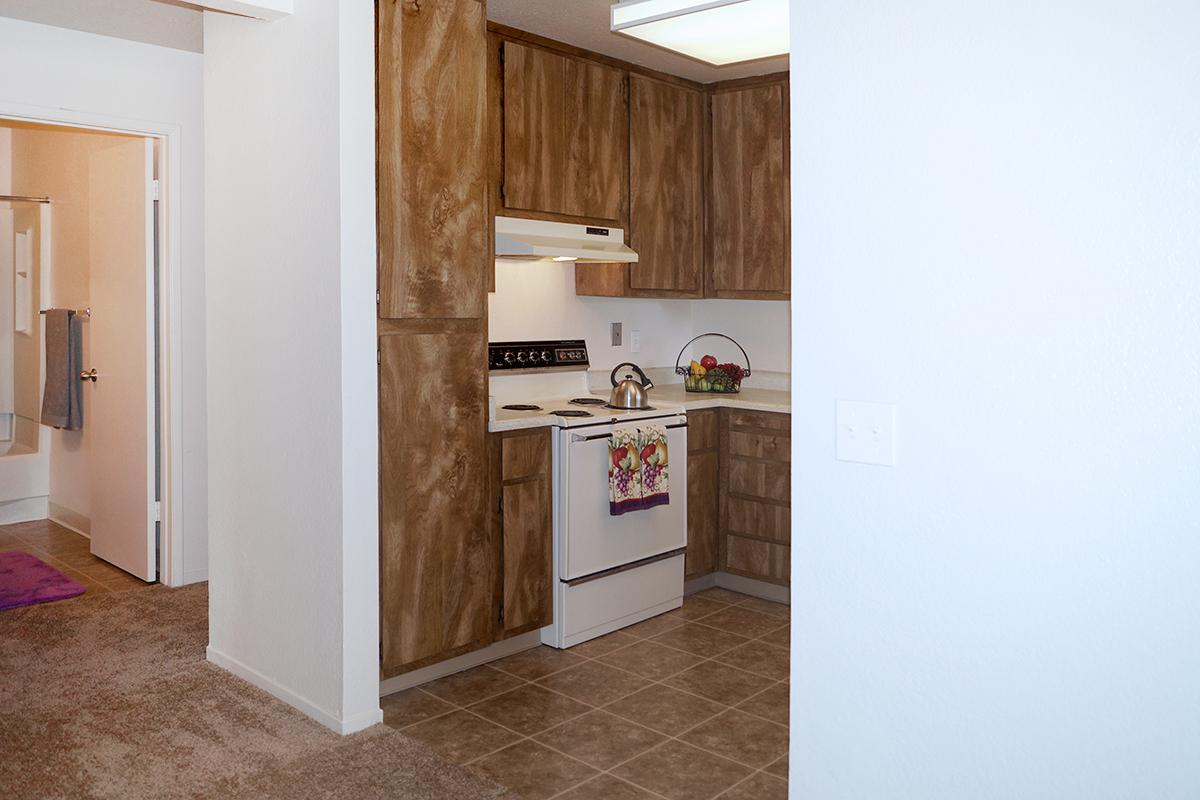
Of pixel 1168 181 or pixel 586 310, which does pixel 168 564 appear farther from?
pixel 1168 181

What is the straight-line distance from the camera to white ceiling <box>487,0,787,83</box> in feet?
12.6

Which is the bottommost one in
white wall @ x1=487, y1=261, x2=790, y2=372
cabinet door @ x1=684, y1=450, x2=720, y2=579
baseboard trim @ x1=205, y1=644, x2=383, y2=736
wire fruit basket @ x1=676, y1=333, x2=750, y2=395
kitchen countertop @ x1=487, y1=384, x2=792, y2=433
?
baseboard trim @ x1=205, y1=644, x2=383, y2=736

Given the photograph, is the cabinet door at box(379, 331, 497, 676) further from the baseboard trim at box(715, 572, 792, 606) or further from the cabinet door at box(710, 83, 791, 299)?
the cabinet door at box(710, 83, 791, 299)

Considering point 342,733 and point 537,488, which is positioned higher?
point 537,488

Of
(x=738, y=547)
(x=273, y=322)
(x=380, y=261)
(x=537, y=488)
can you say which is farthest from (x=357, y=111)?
(x=738, y=547)

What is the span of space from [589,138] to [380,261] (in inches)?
65.7

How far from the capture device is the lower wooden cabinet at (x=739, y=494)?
4.57 m

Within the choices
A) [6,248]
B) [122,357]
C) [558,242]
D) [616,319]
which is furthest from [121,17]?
[6,248]

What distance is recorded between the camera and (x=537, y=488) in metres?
3.87

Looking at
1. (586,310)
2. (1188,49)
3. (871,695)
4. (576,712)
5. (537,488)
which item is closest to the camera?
(1188,49)

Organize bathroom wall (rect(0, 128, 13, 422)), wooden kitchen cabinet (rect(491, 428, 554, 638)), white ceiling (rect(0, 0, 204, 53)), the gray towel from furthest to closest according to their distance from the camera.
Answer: bathroom wall (rect(0, 128, 13, 422)) → the gray towel → white ceiling (rect(0, 0, 204, 53)) → wooden kitchen cabinet (rect(491, 428, 554, 638))

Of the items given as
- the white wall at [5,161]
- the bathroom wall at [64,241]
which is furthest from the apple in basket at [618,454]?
the white wall at [5,161]

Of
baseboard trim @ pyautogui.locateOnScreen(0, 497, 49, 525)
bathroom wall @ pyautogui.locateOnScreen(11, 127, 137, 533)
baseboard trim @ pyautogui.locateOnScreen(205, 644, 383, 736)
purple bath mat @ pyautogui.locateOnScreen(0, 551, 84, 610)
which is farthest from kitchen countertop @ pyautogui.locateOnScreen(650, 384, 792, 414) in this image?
baseboard trim @ pyautogui.locateOnScreen(0, 497, 49, 525)

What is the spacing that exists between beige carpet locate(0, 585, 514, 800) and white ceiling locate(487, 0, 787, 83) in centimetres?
243
